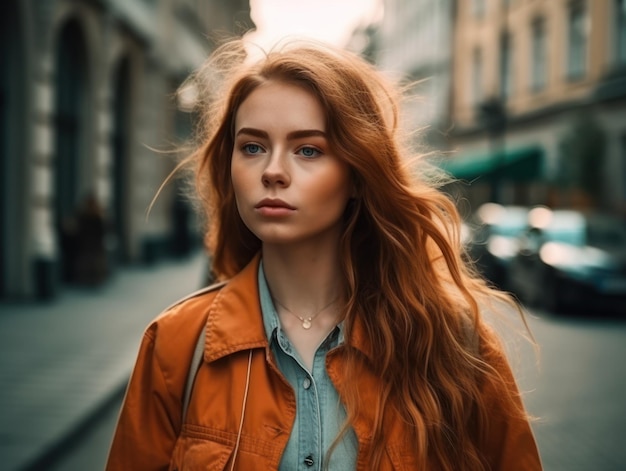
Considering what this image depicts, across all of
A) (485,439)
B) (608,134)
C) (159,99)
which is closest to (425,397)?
(485,439)

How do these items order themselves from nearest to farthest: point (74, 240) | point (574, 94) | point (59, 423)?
1. point (59, 423)
2. point (74, 240)
3. point (574, 94)

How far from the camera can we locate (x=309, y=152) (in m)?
1.94

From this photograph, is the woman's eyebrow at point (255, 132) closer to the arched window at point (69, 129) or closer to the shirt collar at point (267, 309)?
the shirt collar at point (267, 309)

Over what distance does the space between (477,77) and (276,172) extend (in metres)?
38.1

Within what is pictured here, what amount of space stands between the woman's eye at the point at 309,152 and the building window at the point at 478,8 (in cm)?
3710

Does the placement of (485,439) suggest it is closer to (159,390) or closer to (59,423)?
(159,390)

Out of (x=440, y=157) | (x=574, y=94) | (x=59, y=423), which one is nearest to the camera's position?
(x=440, y=157)

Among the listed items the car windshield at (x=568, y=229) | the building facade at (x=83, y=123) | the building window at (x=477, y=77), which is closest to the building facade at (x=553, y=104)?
the building window at (x=477, y=77)

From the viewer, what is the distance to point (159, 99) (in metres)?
21.3

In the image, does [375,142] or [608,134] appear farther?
[608,134]

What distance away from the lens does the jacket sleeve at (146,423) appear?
1938 mm

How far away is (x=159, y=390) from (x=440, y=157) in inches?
63.1

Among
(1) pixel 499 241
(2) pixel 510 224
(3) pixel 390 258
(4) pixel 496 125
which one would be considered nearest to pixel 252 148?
(3) pixel 390 258

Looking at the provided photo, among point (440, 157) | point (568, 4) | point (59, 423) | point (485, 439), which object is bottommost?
point (59, 423)
